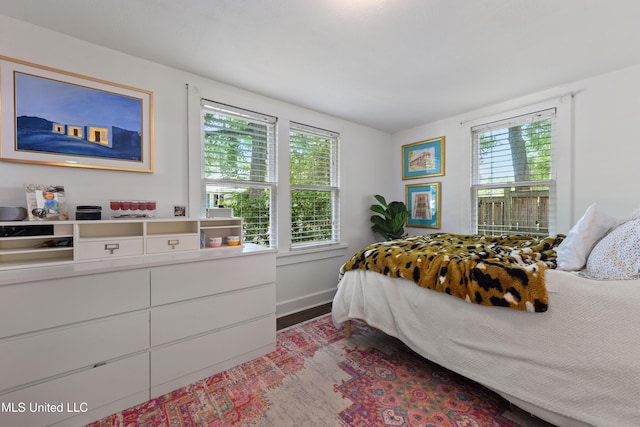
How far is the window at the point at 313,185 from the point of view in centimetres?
318

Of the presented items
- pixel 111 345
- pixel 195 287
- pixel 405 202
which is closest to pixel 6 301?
pixel 111 345

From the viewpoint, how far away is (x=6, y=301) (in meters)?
1.29

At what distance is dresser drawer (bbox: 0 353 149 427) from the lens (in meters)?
1.33

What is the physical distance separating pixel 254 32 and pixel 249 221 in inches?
66.8

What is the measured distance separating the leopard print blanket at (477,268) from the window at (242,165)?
1.12m

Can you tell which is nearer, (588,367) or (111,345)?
(588,367)

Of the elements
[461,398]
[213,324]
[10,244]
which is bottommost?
[461,398]

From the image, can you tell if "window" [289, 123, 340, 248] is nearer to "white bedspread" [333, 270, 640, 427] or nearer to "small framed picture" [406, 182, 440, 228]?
"small framed picture" [406, 182, 440, 228]

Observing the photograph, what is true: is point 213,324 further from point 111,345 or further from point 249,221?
point 249,221

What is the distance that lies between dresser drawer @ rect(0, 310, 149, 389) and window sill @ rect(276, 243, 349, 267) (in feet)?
4.95

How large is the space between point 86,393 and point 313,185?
2.61 metres

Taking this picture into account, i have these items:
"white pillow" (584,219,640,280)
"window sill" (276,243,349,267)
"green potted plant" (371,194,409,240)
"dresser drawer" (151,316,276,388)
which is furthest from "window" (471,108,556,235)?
"dresser drawer" (151,316,276,388)

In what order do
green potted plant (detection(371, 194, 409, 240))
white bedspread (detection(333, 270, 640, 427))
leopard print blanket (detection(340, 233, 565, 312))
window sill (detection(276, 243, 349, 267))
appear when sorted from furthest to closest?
green potted plant (detection(371, 194, 409, 240)), window sill (detection(276, 243, 349, 267)), leopard print blanket (detection(340, 233, 565, 312)), white bedspread (detection(333, 270, 640, 427))

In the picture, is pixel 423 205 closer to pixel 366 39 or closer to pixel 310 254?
pixel 310 254
